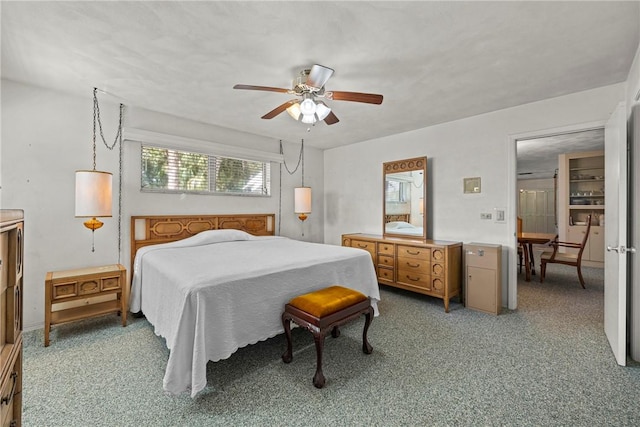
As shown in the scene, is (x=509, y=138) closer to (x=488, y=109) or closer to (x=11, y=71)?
(x=488, y=109)

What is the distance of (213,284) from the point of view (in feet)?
6.57

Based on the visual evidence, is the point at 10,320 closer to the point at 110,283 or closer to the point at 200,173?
the point at 110,283

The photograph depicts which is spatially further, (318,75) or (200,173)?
(200,173)

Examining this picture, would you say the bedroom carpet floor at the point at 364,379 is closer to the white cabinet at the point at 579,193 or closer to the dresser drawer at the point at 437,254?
the dresser drawer at the point at 437,254

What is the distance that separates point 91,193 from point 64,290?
962mm

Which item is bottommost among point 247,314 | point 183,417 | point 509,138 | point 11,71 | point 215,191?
point 183,417

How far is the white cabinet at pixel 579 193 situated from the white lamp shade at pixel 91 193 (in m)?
8.46

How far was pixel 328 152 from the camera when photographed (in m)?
5.79

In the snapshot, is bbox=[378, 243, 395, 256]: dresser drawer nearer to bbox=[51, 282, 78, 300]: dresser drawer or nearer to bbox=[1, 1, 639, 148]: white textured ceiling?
bbox=[1, 1, 639, 148]: white textured ceiling

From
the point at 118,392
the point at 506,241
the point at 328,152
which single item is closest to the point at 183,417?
the point at 118,392

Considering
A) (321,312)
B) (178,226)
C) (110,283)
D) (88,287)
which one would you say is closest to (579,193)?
(321,312)

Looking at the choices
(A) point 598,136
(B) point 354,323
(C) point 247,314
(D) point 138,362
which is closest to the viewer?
(C) point 247,314

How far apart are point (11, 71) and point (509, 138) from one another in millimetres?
5305

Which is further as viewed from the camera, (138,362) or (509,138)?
(509,138)
